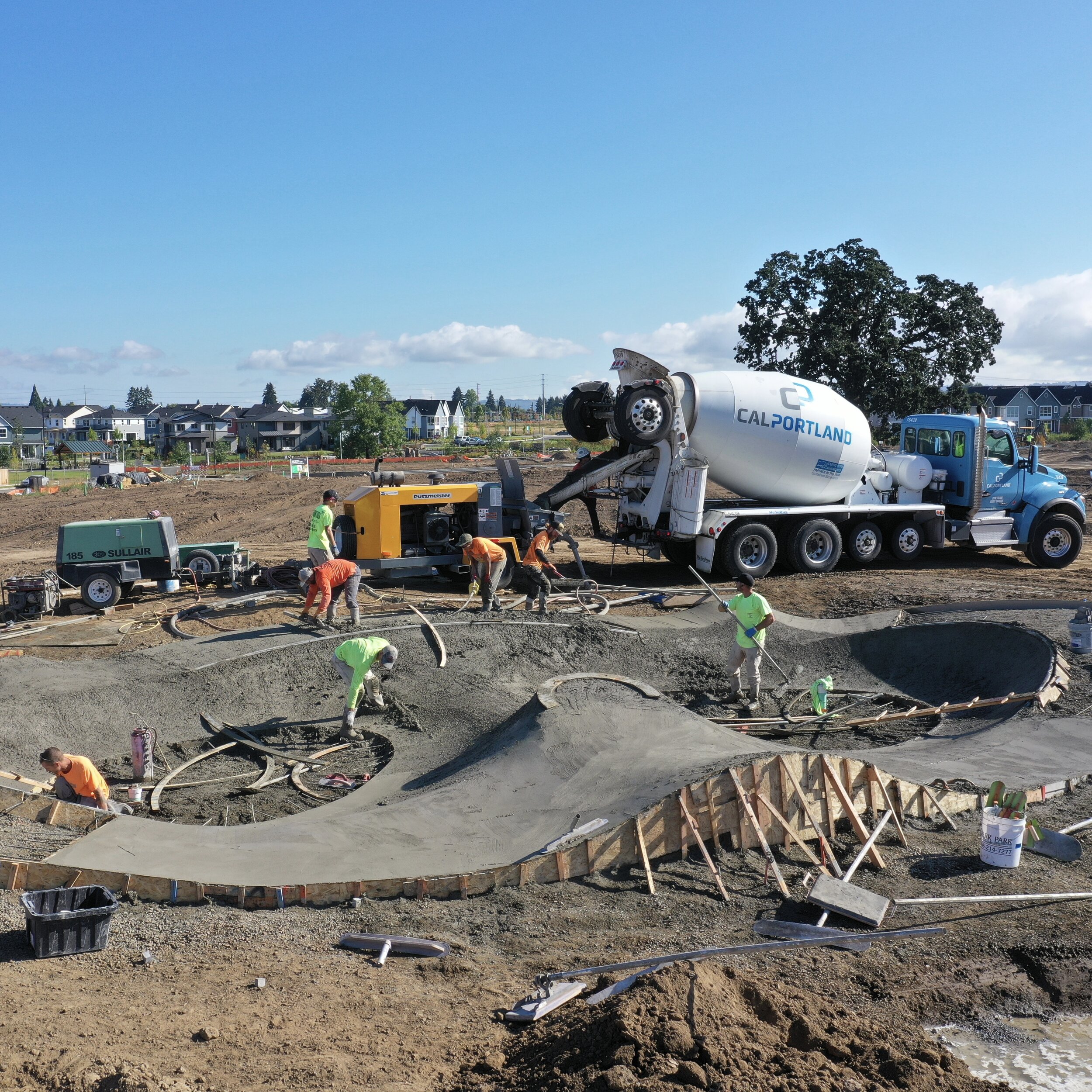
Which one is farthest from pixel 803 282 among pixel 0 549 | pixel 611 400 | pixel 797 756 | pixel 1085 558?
pixel 797 756

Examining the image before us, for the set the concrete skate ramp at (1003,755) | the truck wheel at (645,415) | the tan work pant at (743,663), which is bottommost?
the concrete skate ramp at (1003,755)

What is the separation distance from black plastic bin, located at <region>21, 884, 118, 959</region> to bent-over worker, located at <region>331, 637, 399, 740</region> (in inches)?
181

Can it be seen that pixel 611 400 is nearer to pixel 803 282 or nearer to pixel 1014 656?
pixel 1014 656

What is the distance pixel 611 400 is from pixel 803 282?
63.9 ft

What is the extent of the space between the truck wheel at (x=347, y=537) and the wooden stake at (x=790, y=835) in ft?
33.6

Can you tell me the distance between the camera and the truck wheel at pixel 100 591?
15.6 metres

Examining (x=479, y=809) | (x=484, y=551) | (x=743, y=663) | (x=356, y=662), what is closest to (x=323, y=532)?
(x=484, y=551)

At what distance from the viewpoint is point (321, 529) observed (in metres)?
14.4

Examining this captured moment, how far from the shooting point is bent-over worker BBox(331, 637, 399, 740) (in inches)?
426

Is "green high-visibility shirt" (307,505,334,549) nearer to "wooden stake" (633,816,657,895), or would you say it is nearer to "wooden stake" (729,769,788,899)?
"wooden stake" (633,816,657,895)

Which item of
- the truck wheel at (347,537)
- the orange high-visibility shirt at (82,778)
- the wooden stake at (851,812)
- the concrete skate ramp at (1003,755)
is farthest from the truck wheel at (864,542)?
the orange high-visibility shirt at (82,778)

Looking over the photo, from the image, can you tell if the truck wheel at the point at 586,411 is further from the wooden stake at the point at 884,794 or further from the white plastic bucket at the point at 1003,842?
the white plastic bucket at the point at 1003,842

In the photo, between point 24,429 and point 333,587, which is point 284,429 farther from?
point 333,587

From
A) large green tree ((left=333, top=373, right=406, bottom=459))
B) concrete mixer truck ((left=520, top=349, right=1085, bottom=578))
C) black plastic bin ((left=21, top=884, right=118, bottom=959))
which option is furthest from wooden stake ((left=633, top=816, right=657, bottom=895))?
large green tree ((left=333, top=373, right=406, bottom=459))
